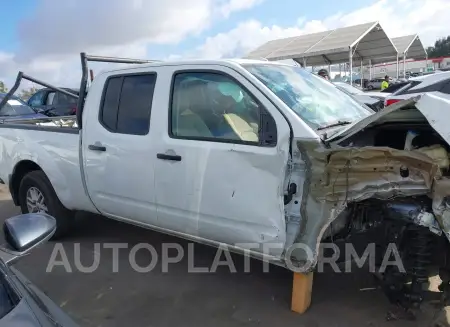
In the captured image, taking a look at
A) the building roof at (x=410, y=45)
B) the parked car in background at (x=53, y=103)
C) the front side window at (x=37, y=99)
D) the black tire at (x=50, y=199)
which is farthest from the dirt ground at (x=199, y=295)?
the building roof at (x=410, y=45)

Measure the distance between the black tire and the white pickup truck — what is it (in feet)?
1.65

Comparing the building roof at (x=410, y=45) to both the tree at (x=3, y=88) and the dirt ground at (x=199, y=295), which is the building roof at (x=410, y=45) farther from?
the dirt ground at (x=199, y=295)

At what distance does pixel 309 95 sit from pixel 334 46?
54.4 ft

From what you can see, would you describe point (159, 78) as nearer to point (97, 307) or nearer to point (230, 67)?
point (230, 67)

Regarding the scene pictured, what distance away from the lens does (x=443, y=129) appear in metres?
2.40

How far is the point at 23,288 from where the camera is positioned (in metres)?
1.84

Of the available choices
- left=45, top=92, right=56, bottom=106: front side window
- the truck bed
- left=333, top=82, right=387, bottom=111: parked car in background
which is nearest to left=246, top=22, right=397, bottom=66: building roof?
left=333, top=82, right=387, bottom=111: parked car in background

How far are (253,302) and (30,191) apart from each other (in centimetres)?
291

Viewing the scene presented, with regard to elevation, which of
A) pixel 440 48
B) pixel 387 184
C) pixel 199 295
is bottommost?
pixel 199 295

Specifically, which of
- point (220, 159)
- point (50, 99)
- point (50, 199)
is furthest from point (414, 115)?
point (50, 99)

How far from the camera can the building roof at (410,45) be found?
2494 centimetres

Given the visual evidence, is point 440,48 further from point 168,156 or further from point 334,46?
point 168,156

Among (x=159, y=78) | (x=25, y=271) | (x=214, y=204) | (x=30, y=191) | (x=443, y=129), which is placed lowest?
(x=25, y=271)

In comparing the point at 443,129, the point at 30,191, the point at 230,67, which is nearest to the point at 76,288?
the point at 30,191
